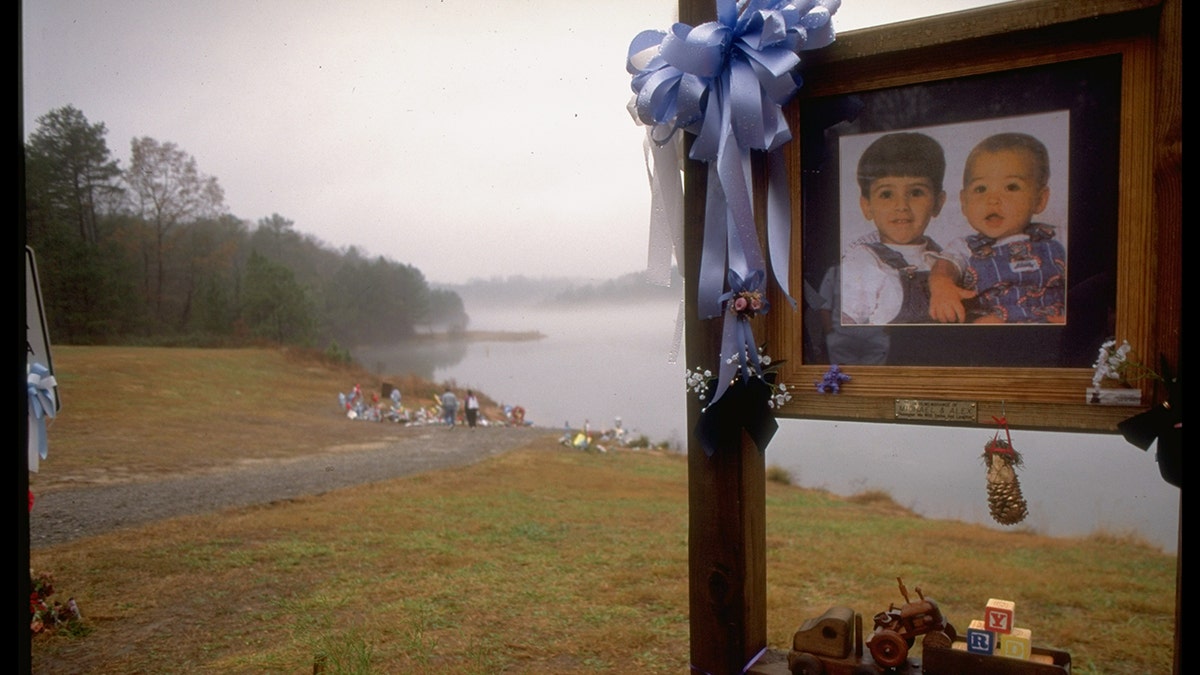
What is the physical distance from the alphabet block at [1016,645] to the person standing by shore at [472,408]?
91.8 inches

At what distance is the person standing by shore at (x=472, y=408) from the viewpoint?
316cm

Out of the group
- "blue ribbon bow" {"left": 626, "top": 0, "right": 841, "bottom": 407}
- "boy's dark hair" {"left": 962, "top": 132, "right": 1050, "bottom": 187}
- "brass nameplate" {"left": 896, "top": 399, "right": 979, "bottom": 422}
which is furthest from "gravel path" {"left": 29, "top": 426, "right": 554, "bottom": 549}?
"boy's dark hair" {"left": 962, "top": 132, "right": 1050, "bottom": 187}

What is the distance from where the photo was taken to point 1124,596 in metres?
1.92

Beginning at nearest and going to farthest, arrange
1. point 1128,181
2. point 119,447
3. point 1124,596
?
1. point 1128,181
2. point 1124,596
3. point 119,447

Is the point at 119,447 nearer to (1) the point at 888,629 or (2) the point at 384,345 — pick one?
(2) the point at 384,345

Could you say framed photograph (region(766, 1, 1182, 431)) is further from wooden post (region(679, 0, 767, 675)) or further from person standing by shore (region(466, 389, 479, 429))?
person standing by shore (region(466, 389, 479, 429))

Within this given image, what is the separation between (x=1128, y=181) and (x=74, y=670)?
111 inches

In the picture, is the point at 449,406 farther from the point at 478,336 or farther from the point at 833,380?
the point at 833,380

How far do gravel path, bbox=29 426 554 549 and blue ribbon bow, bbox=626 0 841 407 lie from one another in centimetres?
190

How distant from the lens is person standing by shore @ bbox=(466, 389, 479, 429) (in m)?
3.16

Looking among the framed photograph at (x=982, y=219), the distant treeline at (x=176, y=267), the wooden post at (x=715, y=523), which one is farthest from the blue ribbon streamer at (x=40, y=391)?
the framed photograph at (x=982, y=219)

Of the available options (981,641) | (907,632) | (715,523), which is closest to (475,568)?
(715,523)

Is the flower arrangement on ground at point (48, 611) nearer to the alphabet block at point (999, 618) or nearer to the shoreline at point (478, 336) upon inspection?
the shoreline at point (478, 336)

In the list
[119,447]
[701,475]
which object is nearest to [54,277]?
[119,447]
